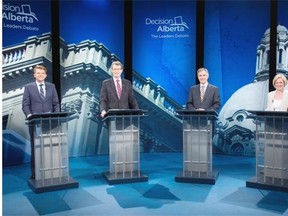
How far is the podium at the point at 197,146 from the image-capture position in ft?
13.0

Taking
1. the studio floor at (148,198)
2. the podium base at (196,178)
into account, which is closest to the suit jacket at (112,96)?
the studio floor at (148,198)

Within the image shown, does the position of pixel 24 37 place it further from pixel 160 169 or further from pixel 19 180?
pixel 160 169

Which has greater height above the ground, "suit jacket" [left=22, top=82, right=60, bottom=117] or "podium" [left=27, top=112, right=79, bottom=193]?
"suit jacket" [left=22, top=82, right=60, bottom=117]

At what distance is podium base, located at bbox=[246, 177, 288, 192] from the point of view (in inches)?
143

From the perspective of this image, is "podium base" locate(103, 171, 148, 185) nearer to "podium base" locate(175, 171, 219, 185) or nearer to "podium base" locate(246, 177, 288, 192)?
"podium base" locate(175, 171, 219, 185)

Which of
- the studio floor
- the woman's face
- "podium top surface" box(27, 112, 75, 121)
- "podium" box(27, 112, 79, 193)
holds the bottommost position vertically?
the studio floor

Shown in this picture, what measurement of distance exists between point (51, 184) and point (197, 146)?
1.81 meters

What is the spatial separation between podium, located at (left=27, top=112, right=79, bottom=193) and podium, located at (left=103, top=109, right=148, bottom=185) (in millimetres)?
516

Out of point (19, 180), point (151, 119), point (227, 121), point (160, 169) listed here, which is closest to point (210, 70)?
point (227, 121)

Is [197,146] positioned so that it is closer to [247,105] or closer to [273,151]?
[273,151]

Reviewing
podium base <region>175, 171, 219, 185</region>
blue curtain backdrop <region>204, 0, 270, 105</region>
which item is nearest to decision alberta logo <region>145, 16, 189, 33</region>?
blue curtain backdrop <region>204, 0, 270, 105</region>

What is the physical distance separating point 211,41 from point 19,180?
4.09m

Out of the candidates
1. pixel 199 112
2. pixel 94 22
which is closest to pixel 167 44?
pixel 94 22

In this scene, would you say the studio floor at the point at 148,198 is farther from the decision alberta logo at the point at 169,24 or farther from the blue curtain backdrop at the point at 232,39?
the decision alberta logo at the point at 169,24
